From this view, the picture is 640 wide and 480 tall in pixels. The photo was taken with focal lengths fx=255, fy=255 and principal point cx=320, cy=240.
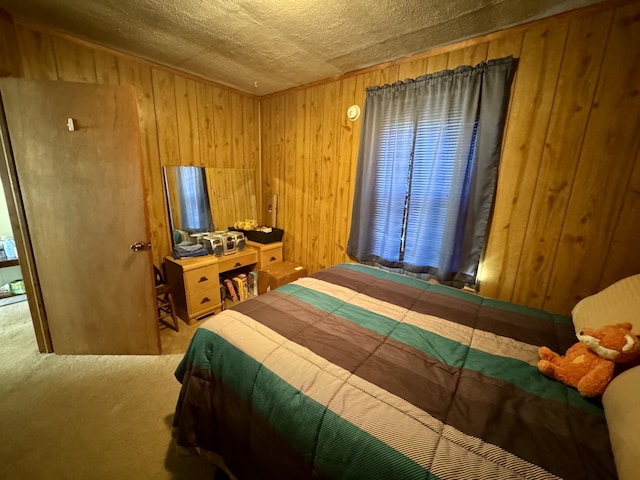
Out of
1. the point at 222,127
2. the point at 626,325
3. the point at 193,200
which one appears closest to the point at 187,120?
the point at 222,127

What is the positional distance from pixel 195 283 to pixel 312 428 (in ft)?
6.58

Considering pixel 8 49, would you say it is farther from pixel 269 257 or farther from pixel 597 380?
pixel 597 380

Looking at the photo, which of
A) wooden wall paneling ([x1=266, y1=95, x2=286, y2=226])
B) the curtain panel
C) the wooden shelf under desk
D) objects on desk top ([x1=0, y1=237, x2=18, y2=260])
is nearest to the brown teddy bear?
the curtain panel

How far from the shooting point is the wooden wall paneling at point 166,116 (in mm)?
2387

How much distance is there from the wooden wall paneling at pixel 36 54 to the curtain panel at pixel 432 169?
243cm

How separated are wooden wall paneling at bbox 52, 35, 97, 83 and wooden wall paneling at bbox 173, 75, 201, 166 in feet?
2.09

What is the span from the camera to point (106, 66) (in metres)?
2.09

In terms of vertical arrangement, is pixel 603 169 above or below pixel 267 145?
below

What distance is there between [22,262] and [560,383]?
3213mm

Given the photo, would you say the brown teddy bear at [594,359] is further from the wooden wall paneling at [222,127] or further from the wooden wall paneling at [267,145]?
the wooden wall paneling at [222,127]

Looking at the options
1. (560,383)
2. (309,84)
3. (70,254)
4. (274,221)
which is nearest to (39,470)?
(70,254)

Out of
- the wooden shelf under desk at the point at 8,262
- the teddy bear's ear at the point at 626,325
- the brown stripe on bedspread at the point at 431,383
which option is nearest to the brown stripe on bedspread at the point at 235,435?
the brown stripe on bedspread at the point at 431,383

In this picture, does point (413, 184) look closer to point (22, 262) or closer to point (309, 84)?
point (309, 84)

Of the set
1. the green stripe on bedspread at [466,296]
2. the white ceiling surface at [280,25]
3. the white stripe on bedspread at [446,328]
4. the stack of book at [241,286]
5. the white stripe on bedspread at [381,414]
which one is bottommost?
the stack of book at [241,286]
